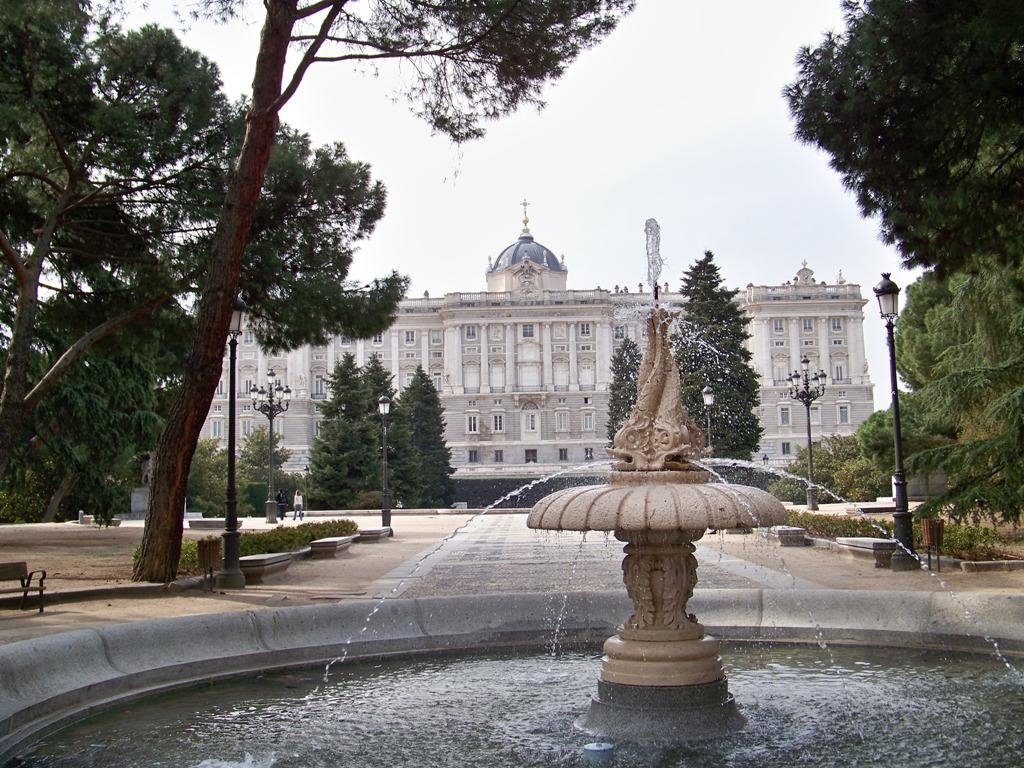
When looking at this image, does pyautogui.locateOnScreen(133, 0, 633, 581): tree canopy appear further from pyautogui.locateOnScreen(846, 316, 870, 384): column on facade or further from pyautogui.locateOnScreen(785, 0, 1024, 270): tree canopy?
pyautogui.locateOnScreen(846, 316, 870, 384): column on facade

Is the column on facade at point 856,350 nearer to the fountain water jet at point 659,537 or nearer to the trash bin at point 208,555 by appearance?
the trash bin at point 208,555

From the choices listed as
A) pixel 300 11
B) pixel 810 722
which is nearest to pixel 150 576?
pixel 300 11

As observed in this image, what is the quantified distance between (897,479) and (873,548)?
0.94 metres

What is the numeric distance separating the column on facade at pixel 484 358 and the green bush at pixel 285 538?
5946 cm

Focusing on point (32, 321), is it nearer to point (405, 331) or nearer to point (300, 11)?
point (300, 11)

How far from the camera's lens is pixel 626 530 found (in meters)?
5.33

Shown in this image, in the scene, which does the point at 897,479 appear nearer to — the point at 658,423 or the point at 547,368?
the point at 658,423

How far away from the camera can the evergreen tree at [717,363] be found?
120 feet

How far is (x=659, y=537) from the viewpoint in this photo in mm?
5617

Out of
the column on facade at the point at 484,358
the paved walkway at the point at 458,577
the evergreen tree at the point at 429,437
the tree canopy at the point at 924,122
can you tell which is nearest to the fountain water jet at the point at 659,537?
the paved walkway at the point at 458,577

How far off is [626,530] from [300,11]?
290 inches

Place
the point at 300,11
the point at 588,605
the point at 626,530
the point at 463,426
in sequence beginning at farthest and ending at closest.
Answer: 1. the point at 463,426
2. the point at 300,11
3. the point at 588,605
4. the point at 626,530

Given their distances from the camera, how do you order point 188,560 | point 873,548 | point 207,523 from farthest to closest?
point 207,523, point 188,560, point 873,548

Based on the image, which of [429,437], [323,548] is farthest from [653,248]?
[429,437]
